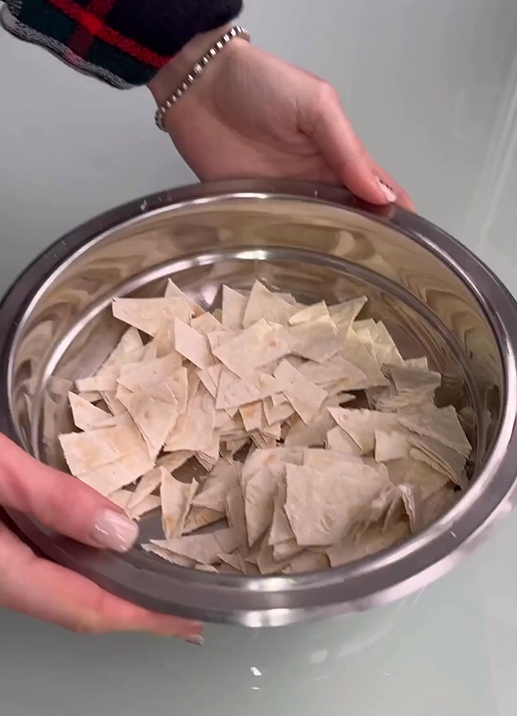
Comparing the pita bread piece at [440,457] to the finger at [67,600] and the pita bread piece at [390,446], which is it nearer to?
the pita bread piece at [390,446]

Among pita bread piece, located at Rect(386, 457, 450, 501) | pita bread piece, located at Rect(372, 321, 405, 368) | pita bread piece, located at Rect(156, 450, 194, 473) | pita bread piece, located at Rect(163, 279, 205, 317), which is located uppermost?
pita bread piece, located at Rect(372, 321, 405, 368)

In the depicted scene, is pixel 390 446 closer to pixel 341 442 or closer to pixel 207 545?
pixel 341 442

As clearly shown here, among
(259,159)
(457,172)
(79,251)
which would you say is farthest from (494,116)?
(79,251)

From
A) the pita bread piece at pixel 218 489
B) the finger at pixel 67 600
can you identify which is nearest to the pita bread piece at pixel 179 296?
the pita bread piece at pixel 218 489

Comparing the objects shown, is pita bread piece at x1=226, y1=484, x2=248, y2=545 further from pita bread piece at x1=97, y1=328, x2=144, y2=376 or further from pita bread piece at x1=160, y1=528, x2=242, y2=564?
pita bread piece at x1=97, y1=328, x2=144, y2=376

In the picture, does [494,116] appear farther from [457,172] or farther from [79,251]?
[79,251]

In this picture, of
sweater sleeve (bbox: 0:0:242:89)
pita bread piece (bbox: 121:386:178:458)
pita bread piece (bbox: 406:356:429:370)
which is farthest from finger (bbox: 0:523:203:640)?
sweater sleeve (bbox: 0:0:242:89)

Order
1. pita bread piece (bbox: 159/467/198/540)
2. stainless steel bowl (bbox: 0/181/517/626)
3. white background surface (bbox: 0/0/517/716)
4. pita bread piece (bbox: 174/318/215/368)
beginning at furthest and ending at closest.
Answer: pita bread piece (bbox: 174/318/215/368)
pita bread piece (bbox: 159/467/198/540)
white background surface (bbox: 0/0/517/716)
stainless steel bowl (bbox: 0/181/517/626)
